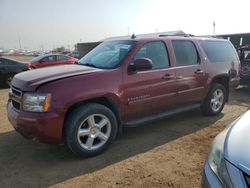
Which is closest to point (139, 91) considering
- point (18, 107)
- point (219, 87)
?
point (18, 107)

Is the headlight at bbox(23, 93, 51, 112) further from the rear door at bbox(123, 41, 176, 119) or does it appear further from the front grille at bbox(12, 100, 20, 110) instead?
the rear door at bbox(123, 41, 176, 119)

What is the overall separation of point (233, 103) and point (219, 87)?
1.99m

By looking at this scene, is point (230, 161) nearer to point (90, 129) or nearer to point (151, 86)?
point (90, 129)

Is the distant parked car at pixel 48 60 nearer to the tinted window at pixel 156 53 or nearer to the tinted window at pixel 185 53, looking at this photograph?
the tinted window at pixel 185 53

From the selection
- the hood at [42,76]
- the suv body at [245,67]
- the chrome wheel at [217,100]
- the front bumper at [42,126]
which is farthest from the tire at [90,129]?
the suv body at [245,67]

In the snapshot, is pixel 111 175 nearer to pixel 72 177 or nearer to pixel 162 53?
pixel 72 177

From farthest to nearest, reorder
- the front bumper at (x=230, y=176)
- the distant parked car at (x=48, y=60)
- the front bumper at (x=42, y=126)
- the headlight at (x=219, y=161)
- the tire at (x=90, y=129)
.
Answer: the distant parked car at (x=48, y=60)
the tire at (x=90, y=129)
the front bumper at (x=42, y=126)
the headlight at (x=219, y=161)
the front bumper at (x=230, y=176)

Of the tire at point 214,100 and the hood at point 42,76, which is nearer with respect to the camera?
the hood at point 42,76

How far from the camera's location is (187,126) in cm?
608

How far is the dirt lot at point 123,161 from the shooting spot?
3.81 metres

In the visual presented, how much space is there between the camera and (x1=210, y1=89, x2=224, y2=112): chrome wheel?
22.2 feet

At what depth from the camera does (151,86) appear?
5.18 metres

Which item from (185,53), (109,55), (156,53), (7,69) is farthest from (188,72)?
(7,69)

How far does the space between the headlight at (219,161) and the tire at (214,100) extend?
12.7ft
